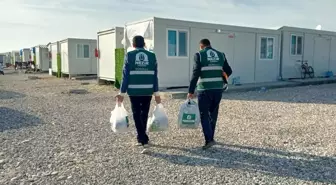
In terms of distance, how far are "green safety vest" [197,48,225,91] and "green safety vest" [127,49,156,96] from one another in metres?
0.80

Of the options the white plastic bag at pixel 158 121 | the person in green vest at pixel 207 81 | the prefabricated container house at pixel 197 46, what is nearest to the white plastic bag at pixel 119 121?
the white plastic bag at pixel 158 121

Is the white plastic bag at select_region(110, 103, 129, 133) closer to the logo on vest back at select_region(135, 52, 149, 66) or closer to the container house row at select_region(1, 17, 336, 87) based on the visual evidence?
the logo on vest back at select_region(135, 52, 149, 66)

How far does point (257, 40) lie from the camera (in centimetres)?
1417

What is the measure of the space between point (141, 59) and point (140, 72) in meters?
0.20

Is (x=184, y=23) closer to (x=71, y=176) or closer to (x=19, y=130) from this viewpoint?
(x=19, y=130)

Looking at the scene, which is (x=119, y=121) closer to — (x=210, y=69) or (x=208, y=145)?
(x=208, y=145)

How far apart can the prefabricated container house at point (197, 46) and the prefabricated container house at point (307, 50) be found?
0.63 meters

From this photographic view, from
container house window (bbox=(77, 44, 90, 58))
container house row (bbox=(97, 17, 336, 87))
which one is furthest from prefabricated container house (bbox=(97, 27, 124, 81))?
container house window (bbox=(77, 44, 90, 58))

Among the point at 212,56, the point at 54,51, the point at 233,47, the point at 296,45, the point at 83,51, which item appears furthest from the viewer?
the point at 54,51

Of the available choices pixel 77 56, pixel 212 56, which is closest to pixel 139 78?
pixel 212 56

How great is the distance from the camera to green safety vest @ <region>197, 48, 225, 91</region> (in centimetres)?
465

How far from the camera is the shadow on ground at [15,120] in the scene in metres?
6.20

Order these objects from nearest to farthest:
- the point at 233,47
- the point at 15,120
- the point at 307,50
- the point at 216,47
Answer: the point at 15,120, the point at 216,47, the point at 233,47, the point at 307,50

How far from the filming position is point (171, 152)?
457 centimetres
